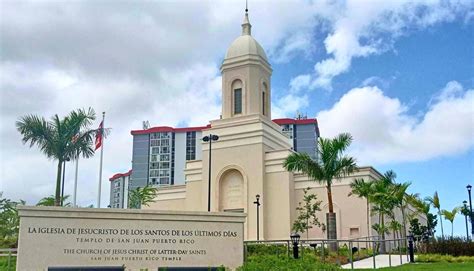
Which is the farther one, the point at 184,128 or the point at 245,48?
the point at 184,128

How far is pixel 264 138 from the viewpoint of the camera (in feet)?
129

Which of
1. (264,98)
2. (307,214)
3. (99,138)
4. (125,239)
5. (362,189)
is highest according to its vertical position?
(264,98)

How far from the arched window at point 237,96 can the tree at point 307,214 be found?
811cm

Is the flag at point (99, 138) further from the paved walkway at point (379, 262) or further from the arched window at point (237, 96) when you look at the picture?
the paved walkway at point (379, 262)

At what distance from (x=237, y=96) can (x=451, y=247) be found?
837 inches

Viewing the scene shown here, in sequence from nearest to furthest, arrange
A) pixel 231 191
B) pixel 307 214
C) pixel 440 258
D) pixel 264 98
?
1. pixel 440 258
2. pixel 307 214
3. pixel 231 191
4. pixel 264 98

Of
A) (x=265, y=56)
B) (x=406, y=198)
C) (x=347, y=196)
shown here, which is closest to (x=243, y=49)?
(x=265, y=56)

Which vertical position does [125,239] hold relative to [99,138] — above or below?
below

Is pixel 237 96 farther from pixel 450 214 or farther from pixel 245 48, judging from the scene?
pixel 450 214

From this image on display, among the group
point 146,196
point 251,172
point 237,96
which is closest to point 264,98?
point 237,96

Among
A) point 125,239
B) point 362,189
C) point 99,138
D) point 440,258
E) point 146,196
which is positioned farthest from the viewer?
point 146,196

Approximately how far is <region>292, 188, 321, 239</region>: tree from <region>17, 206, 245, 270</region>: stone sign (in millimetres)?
19751

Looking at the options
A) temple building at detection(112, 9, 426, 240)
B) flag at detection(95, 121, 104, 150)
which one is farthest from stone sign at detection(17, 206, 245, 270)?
temple building at detection(112, 9, 426, 240)

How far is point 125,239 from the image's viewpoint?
49.4ft
